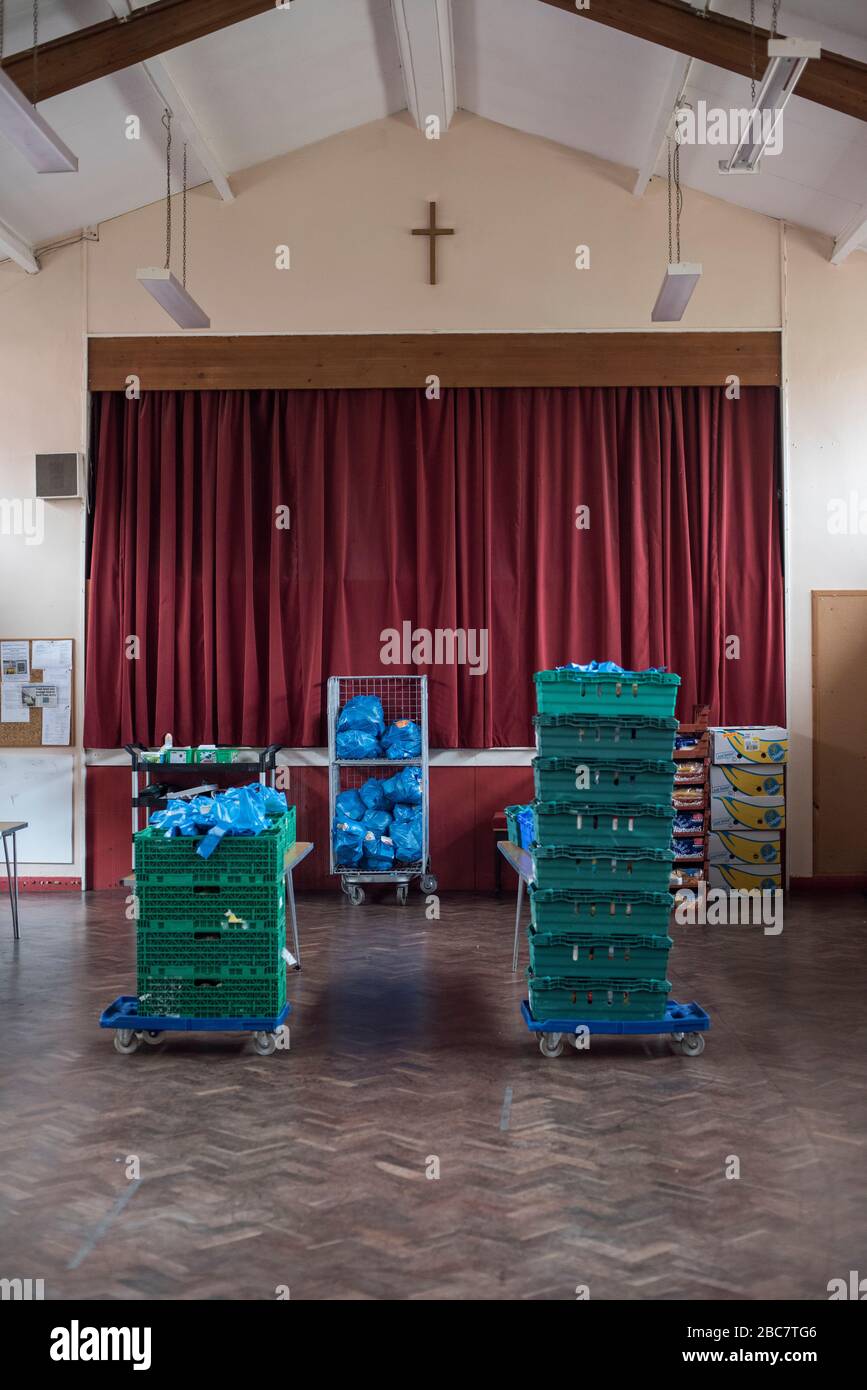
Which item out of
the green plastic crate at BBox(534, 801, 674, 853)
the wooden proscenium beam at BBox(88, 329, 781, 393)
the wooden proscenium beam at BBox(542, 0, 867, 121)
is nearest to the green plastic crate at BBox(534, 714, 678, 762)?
the green plastic crate at BBox(534, 801, 674, 853)

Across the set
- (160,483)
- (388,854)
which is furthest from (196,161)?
(388,854)

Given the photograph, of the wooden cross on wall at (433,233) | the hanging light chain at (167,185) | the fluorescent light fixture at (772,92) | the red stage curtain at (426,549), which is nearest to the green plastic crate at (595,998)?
the red stage curtain at (426,549)

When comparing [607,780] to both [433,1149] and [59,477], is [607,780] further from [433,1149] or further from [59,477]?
[59,477]

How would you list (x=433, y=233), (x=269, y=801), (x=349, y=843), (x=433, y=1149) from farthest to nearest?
(x=433, y=233) → (x=349, y=843) → (x=269, y=801) → (x=433, y=1149)

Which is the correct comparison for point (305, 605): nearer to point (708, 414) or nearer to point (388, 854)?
point (388, 854)

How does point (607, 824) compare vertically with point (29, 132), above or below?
below

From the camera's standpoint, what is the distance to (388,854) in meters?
7.58

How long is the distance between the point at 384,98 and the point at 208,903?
6436 mm

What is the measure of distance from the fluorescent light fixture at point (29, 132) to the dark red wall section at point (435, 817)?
4.21 m

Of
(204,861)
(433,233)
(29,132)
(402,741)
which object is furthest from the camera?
(433,233)

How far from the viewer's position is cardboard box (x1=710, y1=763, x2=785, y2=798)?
747 cm

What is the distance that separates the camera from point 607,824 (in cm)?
432

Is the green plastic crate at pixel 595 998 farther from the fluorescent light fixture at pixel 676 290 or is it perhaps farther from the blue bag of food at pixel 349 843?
the fluorescent light fixture at pixel 676 290

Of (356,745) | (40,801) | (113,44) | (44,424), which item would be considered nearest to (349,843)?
(356,745)
